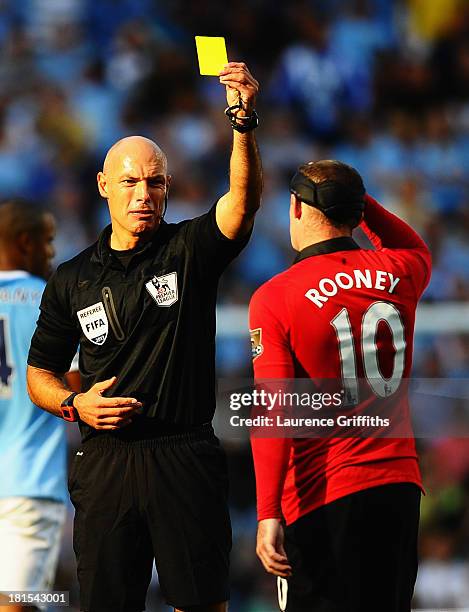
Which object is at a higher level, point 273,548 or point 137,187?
point 137,187

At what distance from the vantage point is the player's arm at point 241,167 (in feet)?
9.68

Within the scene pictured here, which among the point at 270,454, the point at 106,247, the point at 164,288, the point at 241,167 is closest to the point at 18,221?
the point at 106,247

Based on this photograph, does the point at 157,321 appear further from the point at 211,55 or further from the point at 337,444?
the point at 211,55

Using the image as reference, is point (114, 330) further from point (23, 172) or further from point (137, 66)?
point (137, 66)

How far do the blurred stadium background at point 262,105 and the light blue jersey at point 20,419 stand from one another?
109 inches

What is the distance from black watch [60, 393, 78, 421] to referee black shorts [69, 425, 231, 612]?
0.49ft

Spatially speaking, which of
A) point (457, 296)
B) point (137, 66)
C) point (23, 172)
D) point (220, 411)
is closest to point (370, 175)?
point (457, 296)

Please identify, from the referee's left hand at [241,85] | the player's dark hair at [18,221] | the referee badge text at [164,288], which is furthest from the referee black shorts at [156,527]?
the player's dark hair at [18,221]

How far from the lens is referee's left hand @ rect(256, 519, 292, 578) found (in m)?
2.78

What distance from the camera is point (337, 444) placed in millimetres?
3010

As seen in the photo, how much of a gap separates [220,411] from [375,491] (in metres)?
1.11

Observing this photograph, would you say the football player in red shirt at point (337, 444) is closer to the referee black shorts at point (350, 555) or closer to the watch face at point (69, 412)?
the referee black shorts at point (350, 555)

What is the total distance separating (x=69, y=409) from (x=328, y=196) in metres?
0.98

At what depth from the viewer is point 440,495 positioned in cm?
657
